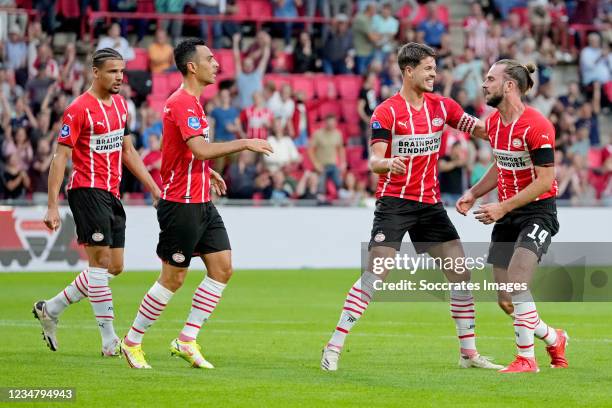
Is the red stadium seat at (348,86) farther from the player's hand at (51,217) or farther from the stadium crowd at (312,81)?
the player's hand at (51,217)

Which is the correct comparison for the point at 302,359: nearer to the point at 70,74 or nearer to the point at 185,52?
the point at 185,52

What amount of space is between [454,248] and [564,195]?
1588 cm

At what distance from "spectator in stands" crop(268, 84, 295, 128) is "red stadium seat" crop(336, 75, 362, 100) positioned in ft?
8.29

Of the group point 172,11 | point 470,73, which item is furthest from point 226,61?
point 470,73

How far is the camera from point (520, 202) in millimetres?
10172

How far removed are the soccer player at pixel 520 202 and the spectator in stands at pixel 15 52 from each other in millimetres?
16168

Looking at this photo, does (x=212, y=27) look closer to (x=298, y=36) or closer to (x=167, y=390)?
(x=298, y=36)

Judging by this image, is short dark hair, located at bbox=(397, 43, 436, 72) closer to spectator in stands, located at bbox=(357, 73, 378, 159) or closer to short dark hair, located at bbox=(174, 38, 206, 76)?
short dark hair, located at bbox=(174, 38, 206, 76)

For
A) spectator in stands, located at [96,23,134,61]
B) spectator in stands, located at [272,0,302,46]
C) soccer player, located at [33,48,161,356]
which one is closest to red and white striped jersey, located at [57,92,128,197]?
soccer player, located at [33,48,161,356]

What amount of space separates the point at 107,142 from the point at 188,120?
134 centimetres

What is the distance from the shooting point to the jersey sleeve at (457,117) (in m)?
10.7

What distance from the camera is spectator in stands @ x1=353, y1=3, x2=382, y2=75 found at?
28641 mm

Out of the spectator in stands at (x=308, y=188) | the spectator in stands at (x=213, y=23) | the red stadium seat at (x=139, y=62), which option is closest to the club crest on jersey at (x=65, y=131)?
the spectator in stands at (x=308, y=188)

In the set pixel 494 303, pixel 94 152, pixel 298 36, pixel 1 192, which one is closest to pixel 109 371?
pixel 94 152
